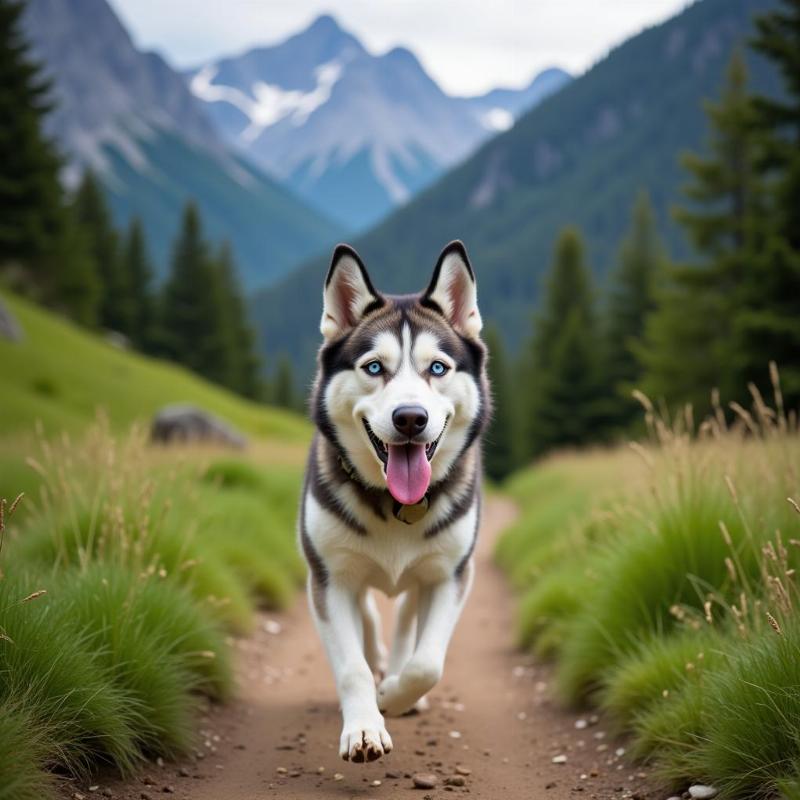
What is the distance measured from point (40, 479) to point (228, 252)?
4401 cm

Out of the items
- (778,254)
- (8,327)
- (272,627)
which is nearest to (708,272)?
(778,254)

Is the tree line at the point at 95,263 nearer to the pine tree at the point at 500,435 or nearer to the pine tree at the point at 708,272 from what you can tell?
the pine tree at the point at 500,435

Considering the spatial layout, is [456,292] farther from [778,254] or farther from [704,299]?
[704,299]

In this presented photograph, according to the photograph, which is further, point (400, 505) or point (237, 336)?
point (237, 336)

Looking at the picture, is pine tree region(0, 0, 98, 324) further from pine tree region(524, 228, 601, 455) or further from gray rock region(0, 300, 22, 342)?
pine tree region(524, 228, 601, 455)

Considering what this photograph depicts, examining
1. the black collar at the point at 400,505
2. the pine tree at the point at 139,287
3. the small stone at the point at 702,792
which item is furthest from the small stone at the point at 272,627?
the pine tree at the point at 139,287

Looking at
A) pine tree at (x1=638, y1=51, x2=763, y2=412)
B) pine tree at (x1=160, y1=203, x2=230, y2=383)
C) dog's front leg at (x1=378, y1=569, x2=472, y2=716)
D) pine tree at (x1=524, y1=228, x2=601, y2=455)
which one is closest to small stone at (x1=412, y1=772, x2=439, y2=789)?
dog's front leg at (x1=378, y1=569, x2=472, y2=716)

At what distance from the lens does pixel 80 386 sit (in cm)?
2345

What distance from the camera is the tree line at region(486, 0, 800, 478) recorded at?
50.0 feet

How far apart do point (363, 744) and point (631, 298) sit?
3434 cm

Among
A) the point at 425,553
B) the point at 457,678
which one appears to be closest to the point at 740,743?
the point at 425,553

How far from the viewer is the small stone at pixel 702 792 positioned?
3346 millimetres

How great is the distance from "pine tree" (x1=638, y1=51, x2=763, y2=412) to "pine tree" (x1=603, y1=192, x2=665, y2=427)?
11337 millimetres

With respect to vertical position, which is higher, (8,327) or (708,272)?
(8,327)
